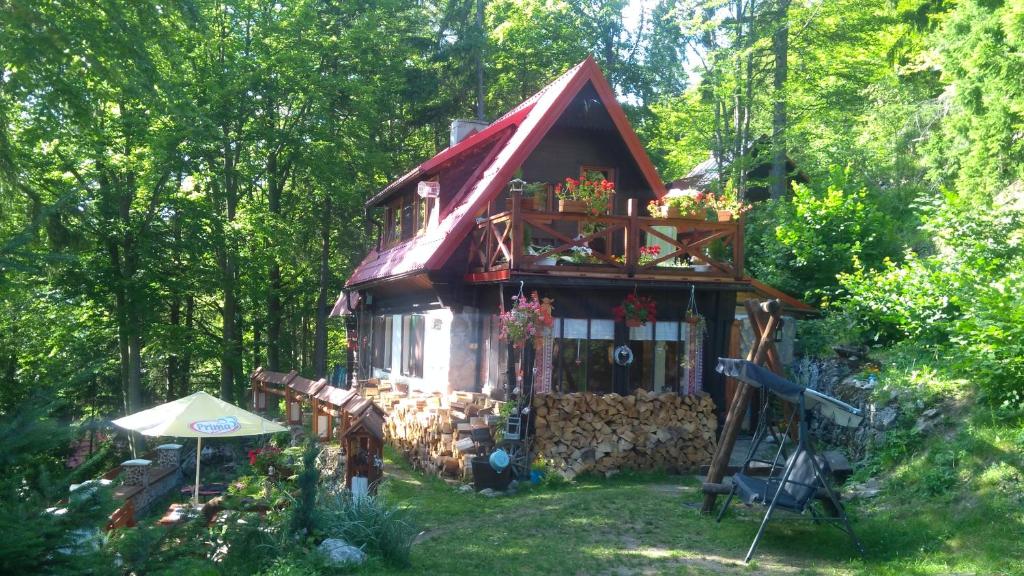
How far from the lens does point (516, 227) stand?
12.3m

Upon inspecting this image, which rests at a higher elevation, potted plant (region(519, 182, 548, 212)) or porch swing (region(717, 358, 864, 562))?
potted plant (region(519, 182, 548, 212))

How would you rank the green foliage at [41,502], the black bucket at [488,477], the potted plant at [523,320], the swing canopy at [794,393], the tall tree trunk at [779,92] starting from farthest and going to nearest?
the tall tree trunk at [779,92], the potted plant at [523,320], the black bucket at [488,477], the swing canopy at [794,393], the green foliage at [41,502]

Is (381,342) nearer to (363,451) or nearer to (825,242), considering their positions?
(363,451)

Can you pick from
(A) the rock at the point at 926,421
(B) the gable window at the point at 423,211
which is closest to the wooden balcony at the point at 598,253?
(B) the gable window at the point at 423,211

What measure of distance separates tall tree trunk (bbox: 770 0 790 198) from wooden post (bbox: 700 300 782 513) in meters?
13.1

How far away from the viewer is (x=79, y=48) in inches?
365

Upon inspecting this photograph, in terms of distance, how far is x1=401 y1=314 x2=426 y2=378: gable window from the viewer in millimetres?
16750

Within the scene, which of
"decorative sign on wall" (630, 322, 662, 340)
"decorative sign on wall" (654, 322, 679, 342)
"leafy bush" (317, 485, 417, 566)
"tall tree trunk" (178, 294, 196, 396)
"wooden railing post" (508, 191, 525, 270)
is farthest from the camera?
"tall tree trunk" (178, 294, 196, 396)

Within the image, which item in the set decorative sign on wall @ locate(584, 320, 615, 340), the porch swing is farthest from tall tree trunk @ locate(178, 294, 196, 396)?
the porch swing

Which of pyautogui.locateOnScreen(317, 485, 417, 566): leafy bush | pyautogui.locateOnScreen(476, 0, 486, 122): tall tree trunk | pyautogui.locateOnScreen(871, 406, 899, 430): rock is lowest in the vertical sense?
pyautogui.locateOnScreen(317, 485, 417, 566): leafy bush

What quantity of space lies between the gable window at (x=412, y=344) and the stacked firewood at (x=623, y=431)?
182 inches

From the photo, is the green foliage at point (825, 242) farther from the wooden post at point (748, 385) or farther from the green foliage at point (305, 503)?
the green foliage at point (305, 503)

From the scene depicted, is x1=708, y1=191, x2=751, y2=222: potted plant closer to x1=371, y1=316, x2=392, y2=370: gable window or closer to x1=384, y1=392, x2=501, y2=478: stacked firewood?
x1=384, y1=392, x2=501, y2=478: stacked firewood

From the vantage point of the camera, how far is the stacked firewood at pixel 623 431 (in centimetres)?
1272
